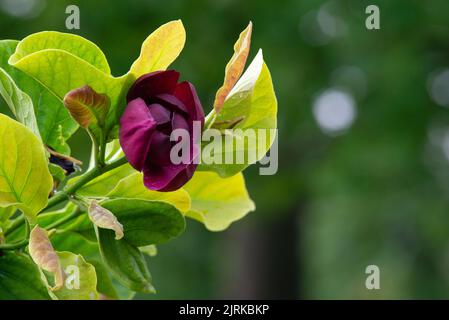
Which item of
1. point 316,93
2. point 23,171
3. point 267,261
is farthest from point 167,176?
point 267,261

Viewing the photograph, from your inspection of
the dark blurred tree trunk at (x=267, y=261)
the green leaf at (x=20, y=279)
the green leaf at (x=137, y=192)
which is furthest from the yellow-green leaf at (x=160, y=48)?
the dark blurred tree trunk at (x=267, y=261)

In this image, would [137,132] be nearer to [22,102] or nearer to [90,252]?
[22,102]

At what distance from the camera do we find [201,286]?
31.1 ft

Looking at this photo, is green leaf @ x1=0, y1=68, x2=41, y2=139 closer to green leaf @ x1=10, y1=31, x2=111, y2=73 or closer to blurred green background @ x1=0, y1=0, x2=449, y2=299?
green leaf @ x1=10, y1=31, x2=111, y2=73

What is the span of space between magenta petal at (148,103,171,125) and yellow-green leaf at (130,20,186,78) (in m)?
0.04

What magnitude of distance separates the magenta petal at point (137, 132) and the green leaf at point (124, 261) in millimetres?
92

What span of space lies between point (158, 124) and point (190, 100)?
4 cm

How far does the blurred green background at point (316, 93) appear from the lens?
16.1ft

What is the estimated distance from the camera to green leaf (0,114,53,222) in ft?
2.22

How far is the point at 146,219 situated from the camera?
0.74 meters

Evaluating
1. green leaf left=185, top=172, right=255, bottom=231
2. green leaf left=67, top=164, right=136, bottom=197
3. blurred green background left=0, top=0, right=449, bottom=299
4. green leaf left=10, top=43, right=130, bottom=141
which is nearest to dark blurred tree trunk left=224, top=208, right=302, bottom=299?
blurred green background left=0, top=0, right=449, bottom=299

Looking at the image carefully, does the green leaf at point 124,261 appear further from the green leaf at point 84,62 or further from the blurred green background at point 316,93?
the blurred green background at point 316,93
